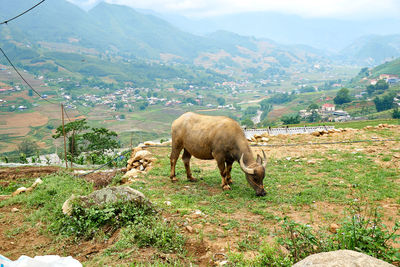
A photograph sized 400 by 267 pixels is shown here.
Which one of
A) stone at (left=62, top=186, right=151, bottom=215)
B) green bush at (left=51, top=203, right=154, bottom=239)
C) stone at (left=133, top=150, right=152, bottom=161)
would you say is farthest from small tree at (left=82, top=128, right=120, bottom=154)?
green bush at (left=51, top=203, right=154, bottom=239)

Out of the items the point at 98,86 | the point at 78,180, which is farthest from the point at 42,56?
the point at 78,180

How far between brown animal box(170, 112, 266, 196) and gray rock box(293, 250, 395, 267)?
4449 mm

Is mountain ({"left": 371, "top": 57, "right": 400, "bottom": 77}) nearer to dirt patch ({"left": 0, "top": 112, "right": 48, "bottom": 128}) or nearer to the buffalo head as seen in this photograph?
dirt patch ({"left": 0, "top": 112, "right": 48, "bottom": 128})

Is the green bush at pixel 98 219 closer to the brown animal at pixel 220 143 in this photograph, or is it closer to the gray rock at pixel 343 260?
the brown animal at pixel 220 143

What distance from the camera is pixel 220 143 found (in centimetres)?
827

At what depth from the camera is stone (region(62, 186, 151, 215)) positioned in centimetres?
616

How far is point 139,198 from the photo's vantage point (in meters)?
6.21

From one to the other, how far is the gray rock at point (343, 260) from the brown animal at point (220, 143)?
14.6ft

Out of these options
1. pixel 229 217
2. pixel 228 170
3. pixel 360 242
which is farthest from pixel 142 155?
pixel 360 242

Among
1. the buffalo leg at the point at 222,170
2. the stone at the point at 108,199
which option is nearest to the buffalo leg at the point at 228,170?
the buffalo leg at the point at 222,170

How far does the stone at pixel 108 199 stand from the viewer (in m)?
6.16

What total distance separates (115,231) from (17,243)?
2003 millimetres

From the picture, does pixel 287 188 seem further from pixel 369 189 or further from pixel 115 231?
pixel 115 231

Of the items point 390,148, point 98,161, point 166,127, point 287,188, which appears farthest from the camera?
point 166,127
